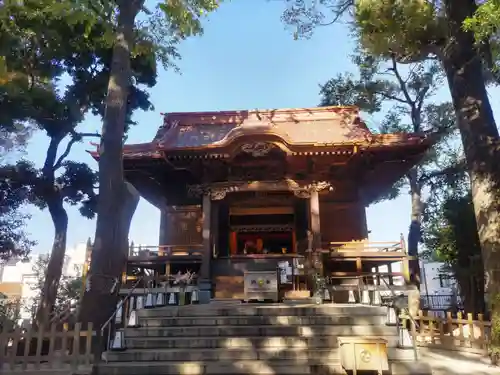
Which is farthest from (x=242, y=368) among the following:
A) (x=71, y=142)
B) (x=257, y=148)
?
(x=71, y=142)

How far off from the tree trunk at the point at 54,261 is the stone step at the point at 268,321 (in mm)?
6692

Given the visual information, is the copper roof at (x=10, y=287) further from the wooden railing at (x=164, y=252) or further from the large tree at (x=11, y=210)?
the wooden railing at (x=164, y=252)

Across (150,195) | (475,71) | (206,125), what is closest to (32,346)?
(150,195)

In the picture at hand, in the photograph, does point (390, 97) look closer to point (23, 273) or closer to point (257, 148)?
point (257, 148)

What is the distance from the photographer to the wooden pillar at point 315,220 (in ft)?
37.6

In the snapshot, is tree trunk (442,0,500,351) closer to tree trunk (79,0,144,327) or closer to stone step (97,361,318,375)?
stone step (97,361,318,375)

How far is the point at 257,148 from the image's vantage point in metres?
12.0

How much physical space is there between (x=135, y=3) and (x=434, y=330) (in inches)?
448

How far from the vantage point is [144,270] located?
1279 cm

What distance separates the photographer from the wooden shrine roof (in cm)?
1158

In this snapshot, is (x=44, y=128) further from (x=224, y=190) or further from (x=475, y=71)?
(x=475, y=71)

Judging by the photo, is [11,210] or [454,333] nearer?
[454,333]

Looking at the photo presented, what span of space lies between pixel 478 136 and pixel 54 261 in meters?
14.2

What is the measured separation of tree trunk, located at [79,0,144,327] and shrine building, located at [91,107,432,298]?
2.78 metres
